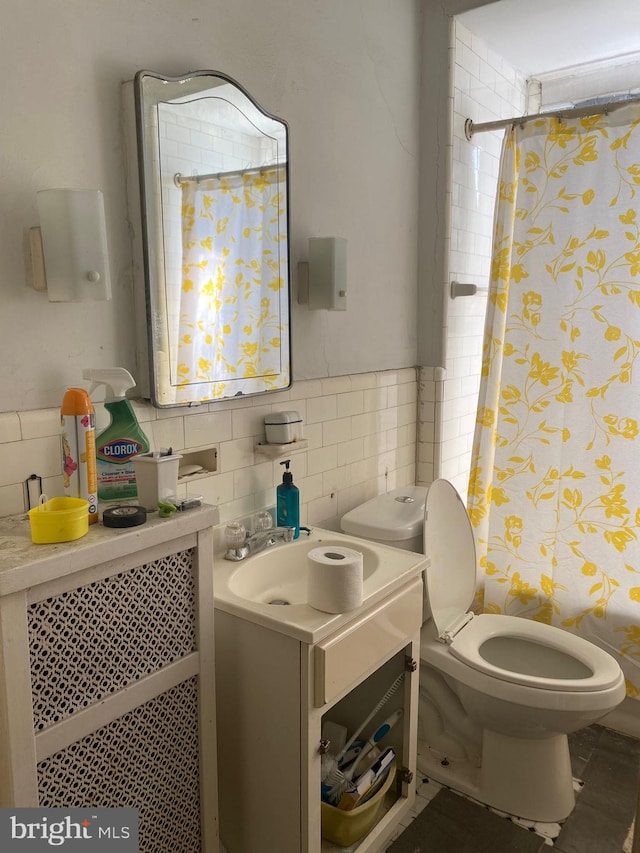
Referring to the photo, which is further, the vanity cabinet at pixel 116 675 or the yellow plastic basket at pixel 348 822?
the yellow plastic basket at pixel 348 822

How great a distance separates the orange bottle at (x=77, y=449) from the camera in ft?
3.97

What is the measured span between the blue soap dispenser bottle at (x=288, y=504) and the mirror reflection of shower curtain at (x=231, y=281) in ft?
0.92

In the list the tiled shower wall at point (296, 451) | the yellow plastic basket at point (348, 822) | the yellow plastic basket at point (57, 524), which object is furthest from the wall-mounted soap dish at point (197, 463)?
the yellow plastic basket at point (348, 822)

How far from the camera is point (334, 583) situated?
55.7 inches

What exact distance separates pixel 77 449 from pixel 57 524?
172 millimetres

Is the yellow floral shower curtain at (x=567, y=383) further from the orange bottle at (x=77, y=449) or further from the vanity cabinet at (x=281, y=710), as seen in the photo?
the orange bottle at (x=77, y=449)

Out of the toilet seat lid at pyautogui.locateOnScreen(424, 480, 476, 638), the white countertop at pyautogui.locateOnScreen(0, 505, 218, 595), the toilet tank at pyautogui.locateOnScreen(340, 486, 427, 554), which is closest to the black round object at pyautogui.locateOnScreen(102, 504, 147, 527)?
the white countertop at pyautogui.locateOnScreen(0, 505, 218, 595)

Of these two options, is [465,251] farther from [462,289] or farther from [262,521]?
[262,521]

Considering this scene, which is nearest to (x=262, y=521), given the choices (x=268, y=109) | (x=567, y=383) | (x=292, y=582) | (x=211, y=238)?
(x=292, y=582)

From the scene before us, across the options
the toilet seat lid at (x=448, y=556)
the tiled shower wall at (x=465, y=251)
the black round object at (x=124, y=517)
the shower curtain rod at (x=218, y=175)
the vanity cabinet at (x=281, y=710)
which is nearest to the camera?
the black round object at (x=124, y=517)

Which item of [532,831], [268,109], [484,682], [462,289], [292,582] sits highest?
[268,109]

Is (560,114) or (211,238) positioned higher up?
(560,114)

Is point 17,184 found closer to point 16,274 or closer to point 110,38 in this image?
point 16,274

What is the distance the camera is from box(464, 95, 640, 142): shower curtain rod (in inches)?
86.0
